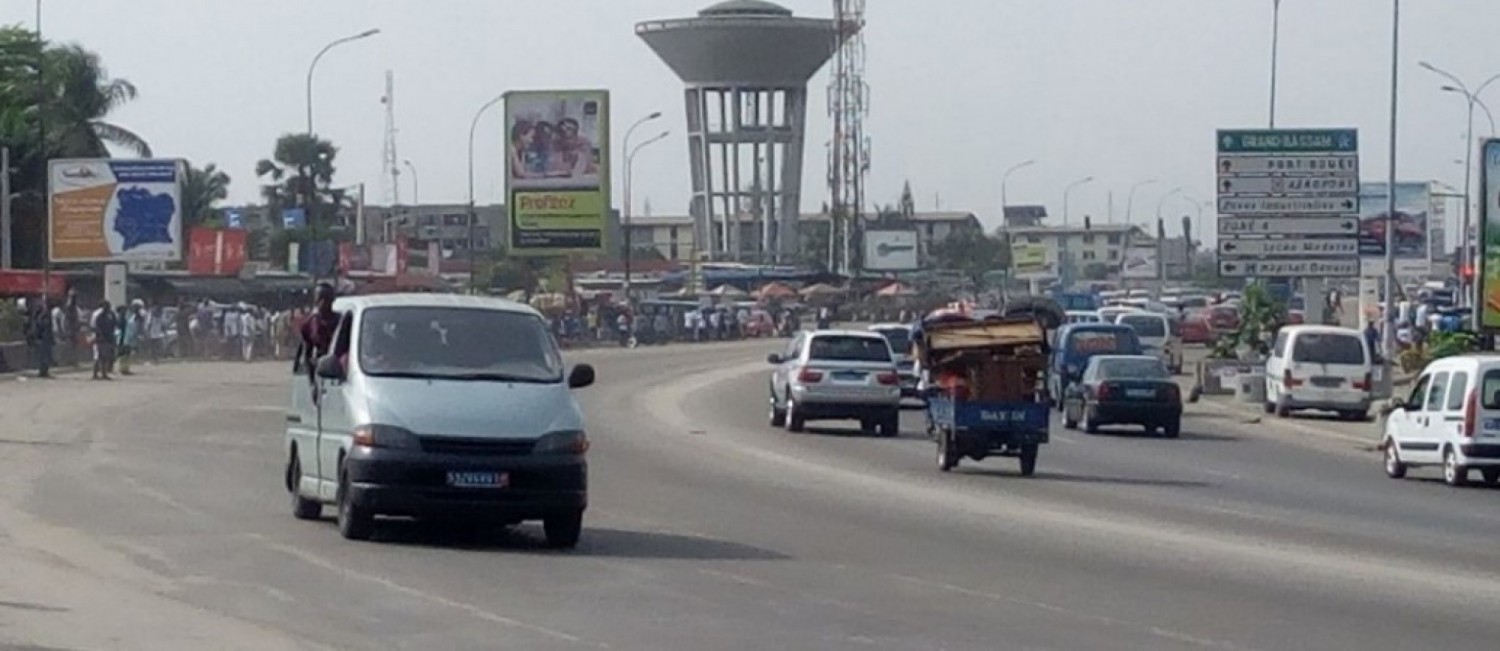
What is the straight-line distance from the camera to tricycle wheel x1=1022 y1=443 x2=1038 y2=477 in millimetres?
31438

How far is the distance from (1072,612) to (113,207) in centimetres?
5778

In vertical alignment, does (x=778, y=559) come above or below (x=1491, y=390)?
below

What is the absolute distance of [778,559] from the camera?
19578 mm

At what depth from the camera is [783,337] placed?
4304 inches

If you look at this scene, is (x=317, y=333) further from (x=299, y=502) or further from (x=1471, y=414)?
(x=1471, y=414)

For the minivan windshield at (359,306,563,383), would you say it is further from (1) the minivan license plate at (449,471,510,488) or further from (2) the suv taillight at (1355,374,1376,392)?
(2) the suv taillight at (1355,374,1376,392)

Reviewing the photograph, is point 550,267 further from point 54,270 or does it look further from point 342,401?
point 342,401

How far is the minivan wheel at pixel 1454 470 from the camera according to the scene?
104ft

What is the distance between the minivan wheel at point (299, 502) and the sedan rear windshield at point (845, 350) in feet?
65.0

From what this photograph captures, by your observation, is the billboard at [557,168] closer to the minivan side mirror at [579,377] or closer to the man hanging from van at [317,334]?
the man hanging from van at [317,334]

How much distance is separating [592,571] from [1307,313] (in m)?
47.3

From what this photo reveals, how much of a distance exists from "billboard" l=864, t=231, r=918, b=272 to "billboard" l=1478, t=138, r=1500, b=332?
101 m

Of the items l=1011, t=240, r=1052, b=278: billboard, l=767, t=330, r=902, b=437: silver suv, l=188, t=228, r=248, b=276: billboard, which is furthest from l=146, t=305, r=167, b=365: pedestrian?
l=1011, t=240, r=1052, b=278: billboard

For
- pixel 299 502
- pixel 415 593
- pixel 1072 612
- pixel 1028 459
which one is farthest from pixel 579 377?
pixel 1028 459
